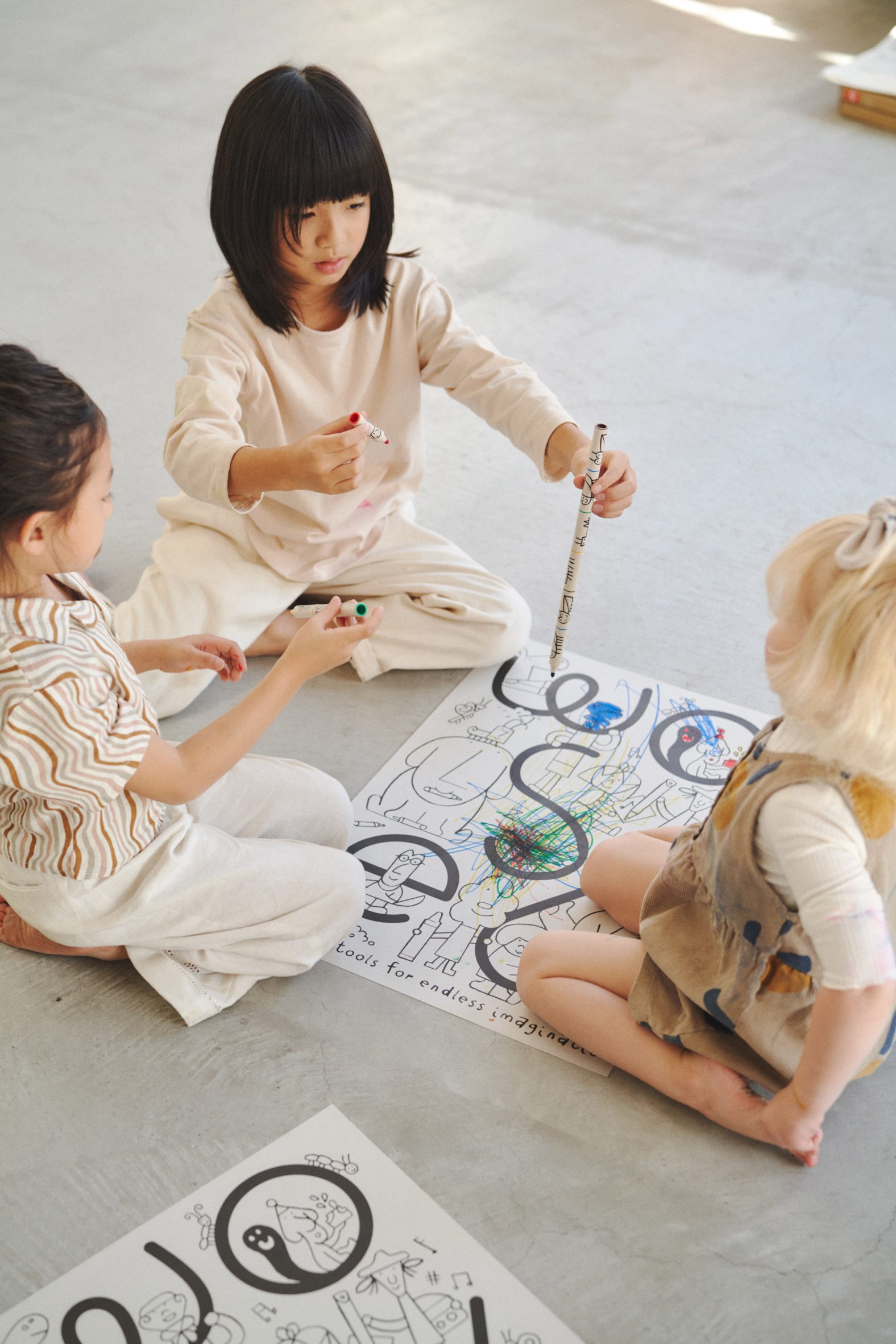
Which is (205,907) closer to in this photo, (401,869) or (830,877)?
(401,869)

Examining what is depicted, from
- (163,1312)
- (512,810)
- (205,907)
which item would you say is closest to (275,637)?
(512,810)

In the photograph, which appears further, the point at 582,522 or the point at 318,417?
the point at 318,417

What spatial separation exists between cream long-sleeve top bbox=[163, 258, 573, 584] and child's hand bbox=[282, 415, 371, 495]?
0.41 feet

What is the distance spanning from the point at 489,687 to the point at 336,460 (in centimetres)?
47

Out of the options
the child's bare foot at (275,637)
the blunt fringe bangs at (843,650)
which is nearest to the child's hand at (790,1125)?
the blunt fringe bangs at (843,650)

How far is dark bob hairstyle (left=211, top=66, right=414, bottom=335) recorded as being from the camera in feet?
3.87

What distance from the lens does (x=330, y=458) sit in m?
1.12

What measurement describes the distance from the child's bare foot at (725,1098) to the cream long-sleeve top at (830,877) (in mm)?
197

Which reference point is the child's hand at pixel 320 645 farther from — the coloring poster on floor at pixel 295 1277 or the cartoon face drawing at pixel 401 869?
the coloring poster on floor at pixel 295 1277

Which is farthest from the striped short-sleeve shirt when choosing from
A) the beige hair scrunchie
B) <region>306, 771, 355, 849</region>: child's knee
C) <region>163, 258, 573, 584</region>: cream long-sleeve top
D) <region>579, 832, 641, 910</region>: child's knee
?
the beige hair scrunchie

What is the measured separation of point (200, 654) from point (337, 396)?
449mm

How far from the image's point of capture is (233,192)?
123 cm

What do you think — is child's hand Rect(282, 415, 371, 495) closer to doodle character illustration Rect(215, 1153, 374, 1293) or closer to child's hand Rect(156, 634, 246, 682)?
child's hand Rect(156, 634, 246, 682)

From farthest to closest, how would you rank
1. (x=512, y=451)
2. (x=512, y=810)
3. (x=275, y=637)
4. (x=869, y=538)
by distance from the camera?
(x=512, y=451)
(x=275, y=637)
(x=512, y=810)
(x=869, y=538)
